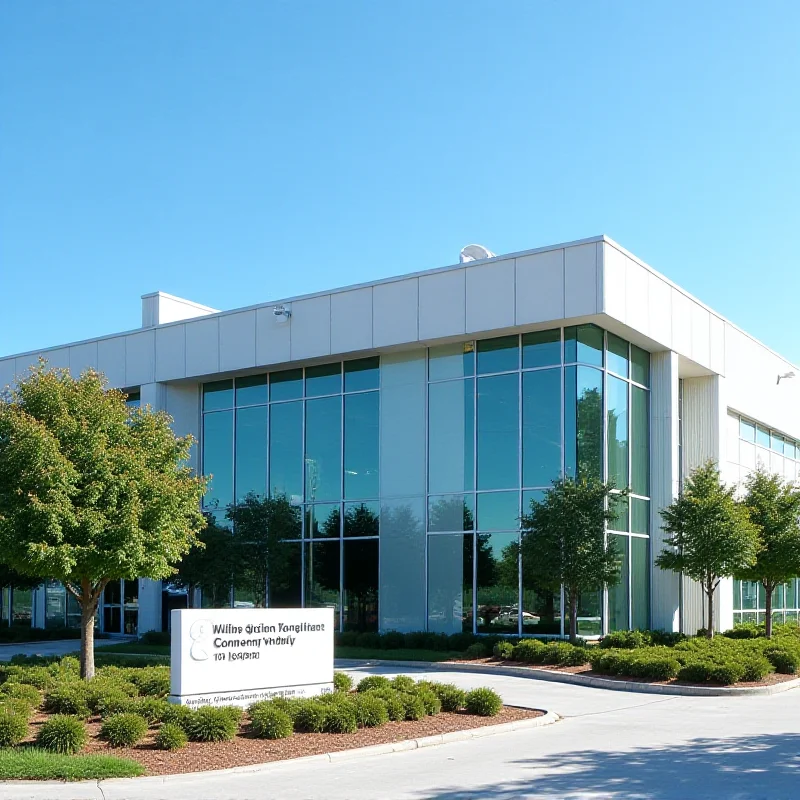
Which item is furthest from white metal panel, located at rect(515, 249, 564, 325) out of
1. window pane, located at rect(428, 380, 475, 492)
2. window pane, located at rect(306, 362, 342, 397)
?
window pane, located at rect(306, 362, 342, 397)

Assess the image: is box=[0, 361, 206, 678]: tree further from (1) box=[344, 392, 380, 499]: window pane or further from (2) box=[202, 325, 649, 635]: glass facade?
(1) box=[344, 392, 380, 499]: window pane

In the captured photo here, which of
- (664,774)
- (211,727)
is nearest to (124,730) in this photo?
(211,727)

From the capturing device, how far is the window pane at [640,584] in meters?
28.3

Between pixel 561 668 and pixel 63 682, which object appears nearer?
pixel 63 682

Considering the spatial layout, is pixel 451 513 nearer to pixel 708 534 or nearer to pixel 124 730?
pixel 708 534

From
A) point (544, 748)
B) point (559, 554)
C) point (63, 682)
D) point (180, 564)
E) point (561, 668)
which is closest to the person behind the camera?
point (544, 748)

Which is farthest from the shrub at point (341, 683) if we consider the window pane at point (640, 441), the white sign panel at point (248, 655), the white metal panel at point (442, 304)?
the window pane at point (640, 441)

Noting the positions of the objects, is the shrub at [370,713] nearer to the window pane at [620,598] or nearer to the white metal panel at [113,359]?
the window pane at [620,598]

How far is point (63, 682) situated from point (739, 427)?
26.8 m

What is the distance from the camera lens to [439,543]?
28406mm

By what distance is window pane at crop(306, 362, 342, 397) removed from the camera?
31203 millimetres

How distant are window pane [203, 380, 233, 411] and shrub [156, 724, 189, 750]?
2185 centimetres

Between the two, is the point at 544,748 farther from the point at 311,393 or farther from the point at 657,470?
the point at 311,393

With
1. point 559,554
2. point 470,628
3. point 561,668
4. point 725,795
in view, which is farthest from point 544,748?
point 470,628
